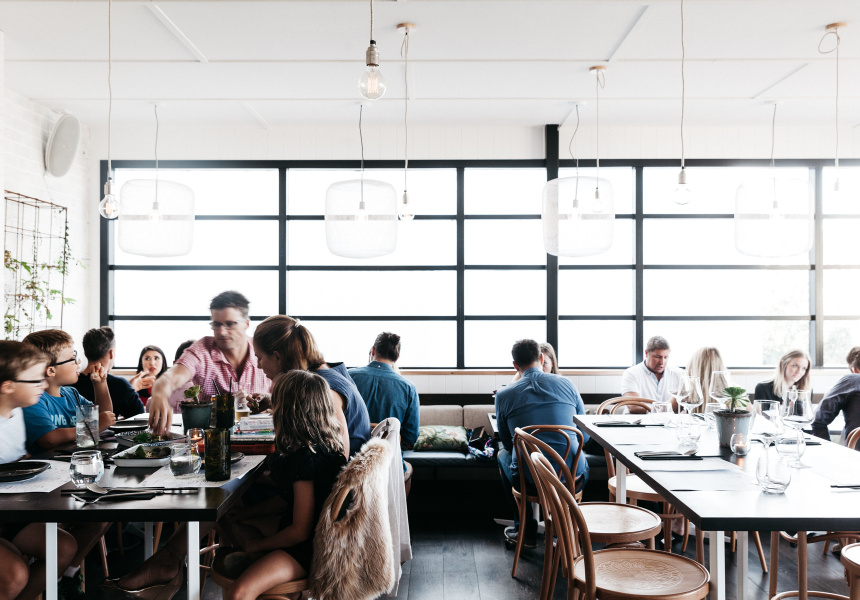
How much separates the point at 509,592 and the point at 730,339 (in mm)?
3753

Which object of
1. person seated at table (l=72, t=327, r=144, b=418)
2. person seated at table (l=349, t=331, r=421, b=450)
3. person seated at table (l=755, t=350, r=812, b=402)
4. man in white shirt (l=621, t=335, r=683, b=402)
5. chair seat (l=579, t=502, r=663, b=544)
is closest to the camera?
chair seat (l=579, t=502, r=663, b=544)

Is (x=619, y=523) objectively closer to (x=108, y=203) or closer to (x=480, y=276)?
(x=108, y=203)

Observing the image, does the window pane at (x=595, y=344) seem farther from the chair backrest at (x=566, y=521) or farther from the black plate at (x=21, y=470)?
the black plate at (x=21, y=470)

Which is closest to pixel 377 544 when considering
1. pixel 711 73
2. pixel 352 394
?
pixel 352 394

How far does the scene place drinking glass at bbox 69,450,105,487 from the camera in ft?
6.79

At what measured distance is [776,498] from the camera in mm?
2021

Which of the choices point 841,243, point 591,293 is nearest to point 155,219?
point 591,293

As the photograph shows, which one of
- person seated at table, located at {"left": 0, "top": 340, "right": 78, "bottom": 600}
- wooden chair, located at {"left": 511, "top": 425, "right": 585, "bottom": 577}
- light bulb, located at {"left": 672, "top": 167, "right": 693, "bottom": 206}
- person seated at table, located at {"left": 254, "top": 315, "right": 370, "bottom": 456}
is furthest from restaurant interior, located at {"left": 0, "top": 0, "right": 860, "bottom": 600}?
person seated at table, located at {"left": 254, "top": 315, "right": 370, "bottom": 456}

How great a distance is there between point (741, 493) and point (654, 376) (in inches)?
124

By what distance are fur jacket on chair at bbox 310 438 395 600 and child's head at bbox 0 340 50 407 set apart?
1.22 m

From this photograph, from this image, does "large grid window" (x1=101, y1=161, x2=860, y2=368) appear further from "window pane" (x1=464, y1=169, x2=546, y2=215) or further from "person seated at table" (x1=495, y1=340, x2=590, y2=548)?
"person seated at table" (x1=495, y1=340, x2=590, y2=548)

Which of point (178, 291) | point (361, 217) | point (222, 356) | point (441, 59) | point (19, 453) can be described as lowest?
point (19, 453)

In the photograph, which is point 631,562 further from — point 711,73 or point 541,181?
point 541,181

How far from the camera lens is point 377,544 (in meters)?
2.17
